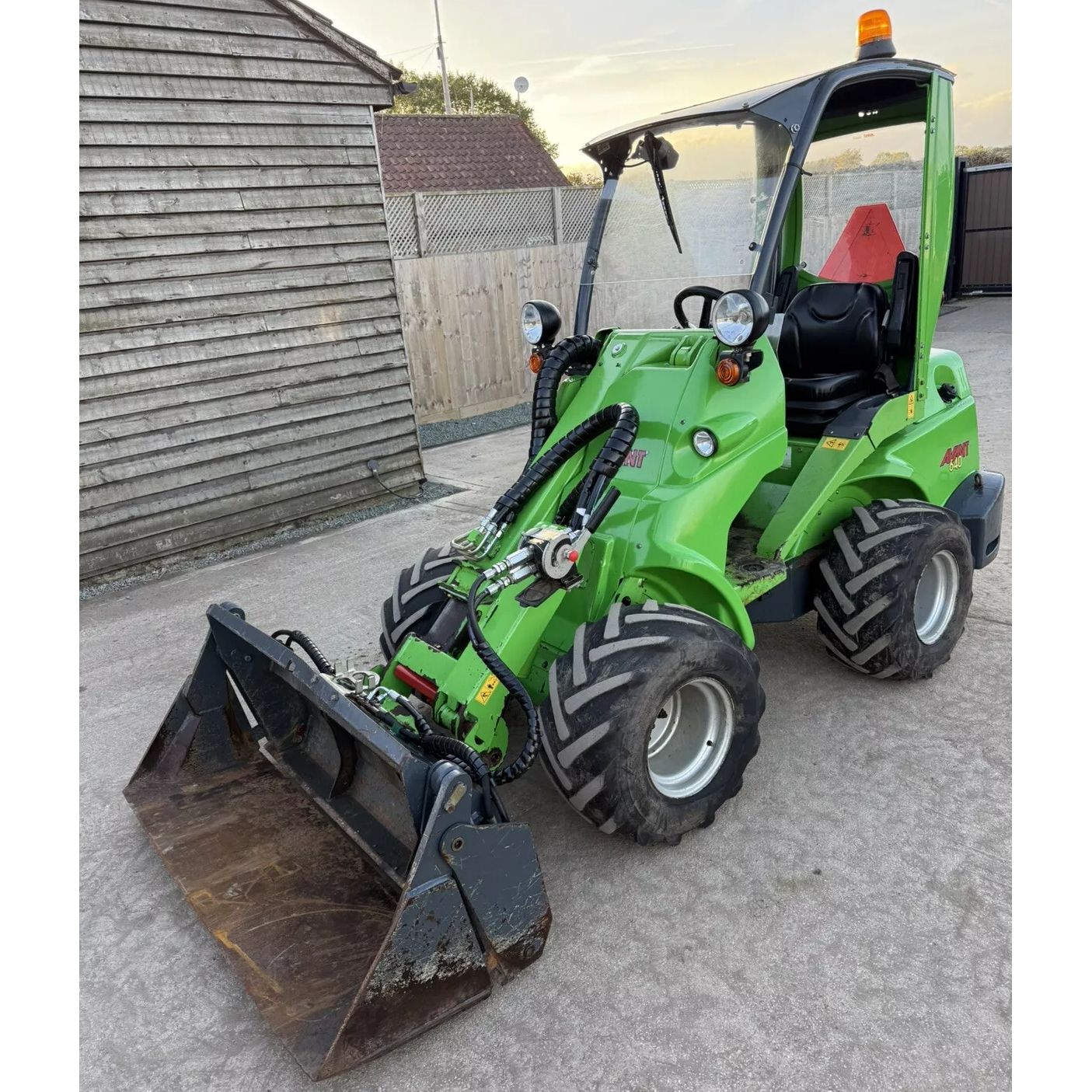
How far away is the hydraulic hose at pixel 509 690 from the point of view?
8.84 feet

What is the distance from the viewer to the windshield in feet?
11.5

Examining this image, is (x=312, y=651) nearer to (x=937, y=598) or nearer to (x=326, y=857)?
(x=326, y=857)

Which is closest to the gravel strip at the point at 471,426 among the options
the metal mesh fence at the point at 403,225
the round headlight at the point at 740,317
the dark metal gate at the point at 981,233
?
the metal mesh fence at the point at 403,225

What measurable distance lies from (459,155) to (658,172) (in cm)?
1377

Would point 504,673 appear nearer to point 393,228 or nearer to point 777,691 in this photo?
point 777,691

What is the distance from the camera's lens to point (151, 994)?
2643mm

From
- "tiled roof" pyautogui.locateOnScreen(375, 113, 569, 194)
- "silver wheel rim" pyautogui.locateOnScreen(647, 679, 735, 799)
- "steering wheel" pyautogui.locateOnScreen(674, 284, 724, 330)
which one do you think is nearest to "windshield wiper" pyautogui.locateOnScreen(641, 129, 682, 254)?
"steering wheel" pyautogui.locateOnScreen(674, 284, 724, 330)

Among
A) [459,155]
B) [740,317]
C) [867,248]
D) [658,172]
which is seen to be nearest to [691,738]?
[740,317]

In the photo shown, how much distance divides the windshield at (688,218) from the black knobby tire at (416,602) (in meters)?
1.38

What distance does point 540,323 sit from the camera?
3.80 metres

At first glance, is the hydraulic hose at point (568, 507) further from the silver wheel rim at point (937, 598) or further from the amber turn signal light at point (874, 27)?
the amber turn signal light at point (874, 27)
